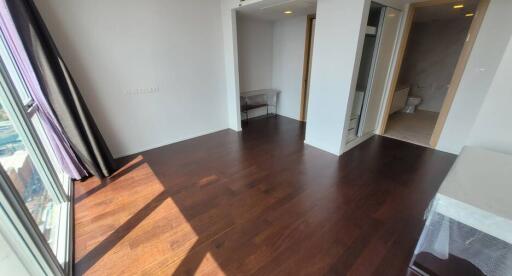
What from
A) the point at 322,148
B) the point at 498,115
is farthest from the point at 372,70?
the point at 498,115

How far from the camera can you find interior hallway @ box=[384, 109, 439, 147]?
366cm

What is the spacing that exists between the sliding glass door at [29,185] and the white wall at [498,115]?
10.7 feet

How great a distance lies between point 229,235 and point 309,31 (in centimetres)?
409

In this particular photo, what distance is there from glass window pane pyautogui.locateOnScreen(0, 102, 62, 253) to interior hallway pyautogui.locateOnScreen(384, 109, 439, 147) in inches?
193

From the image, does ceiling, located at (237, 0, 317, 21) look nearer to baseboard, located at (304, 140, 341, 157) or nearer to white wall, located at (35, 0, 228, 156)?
white wall, located at (35, 0, 228, 156)

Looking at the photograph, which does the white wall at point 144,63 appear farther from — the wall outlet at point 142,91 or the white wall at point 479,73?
the white wall at point 479,73

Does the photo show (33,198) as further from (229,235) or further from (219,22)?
(219,22)

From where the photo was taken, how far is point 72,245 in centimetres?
168

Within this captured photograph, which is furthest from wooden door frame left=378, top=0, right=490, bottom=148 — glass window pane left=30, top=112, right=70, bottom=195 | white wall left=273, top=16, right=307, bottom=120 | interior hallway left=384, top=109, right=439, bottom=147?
glass window pane left=30, top=112, right=70, bottom=195

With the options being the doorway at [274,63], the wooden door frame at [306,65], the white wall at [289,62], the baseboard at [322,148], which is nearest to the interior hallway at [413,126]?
the baseboard at [322,148]

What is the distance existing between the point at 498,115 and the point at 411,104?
4.36 m

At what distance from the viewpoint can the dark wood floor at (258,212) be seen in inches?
60.7

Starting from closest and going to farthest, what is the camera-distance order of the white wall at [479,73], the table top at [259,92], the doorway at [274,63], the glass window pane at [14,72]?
the glass window pane at [14,72] < the white wall at [479,73] < the doorway at [274,63] < the table top at [259,92]

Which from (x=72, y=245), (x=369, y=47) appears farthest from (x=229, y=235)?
(x=369, y=47)
